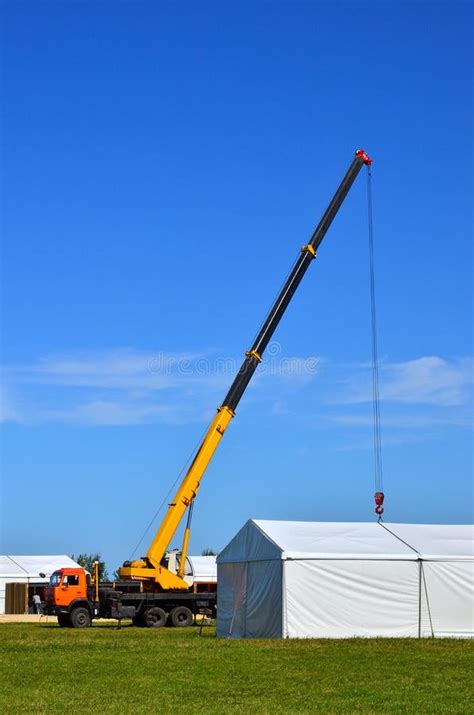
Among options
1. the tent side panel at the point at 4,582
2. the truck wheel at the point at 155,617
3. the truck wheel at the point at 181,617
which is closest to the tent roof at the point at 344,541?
the truck wheel at the point at 155,617

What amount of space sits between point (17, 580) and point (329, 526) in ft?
118

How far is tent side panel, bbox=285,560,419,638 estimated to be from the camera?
29266mm

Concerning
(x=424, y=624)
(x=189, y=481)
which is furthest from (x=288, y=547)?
(x=189, y=481)

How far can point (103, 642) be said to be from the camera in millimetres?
29922

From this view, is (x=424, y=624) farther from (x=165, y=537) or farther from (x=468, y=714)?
(x=468, y=714)

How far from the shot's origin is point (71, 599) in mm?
41156

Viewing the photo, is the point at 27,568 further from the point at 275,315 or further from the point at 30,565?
the point at 275,315

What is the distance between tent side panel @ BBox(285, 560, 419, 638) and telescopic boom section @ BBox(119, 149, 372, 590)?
8325mm

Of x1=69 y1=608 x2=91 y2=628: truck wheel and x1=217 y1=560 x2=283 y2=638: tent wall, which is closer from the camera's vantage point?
x1=217 y1=560 x2=283 y2=638: tent wall

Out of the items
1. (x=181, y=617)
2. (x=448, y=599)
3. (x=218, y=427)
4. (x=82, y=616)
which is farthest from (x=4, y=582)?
(x=448, y=599)

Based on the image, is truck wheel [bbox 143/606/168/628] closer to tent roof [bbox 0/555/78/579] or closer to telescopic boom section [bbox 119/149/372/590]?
telescopic boom section [bbox 119/149/372/590]

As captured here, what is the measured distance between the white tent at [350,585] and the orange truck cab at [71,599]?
1084 centimetres

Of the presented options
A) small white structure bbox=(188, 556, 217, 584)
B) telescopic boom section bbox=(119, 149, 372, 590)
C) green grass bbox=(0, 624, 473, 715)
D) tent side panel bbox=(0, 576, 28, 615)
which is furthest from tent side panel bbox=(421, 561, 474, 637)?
tent side panel bbox=(0, 576, 28, 615)

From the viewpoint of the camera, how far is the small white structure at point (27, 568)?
208ft
